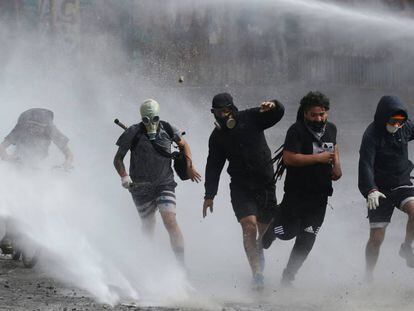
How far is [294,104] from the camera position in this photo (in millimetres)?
23781

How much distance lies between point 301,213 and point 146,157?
1.59m

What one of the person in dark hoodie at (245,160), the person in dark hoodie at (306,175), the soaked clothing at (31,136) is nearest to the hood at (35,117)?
the soaked clothing at (31,136)

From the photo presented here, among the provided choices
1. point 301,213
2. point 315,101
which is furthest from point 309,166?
point 315,101

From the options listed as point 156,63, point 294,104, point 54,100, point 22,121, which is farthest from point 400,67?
point 22,121

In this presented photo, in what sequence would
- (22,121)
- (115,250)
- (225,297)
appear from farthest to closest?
1. (22,121)
2. (115,250)
3. (225,297)

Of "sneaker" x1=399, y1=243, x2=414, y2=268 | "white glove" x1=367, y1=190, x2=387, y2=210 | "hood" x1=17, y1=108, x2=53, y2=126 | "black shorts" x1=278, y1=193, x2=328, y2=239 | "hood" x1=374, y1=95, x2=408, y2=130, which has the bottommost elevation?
"sneaker" x1=399, y1=243, x2=414, y2=268

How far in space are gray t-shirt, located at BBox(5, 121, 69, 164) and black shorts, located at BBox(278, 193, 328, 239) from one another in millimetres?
3178

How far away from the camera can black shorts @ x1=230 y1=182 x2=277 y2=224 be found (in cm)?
899

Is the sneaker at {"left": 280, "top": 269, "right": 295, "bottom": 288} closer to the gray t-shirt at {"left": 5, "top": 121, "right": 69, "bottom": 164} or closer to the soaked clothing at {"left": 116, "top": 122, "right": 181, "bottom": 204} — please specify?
the soaked clothing at {"left": 116, "top": 122, "right": 181, "bottom": 204}


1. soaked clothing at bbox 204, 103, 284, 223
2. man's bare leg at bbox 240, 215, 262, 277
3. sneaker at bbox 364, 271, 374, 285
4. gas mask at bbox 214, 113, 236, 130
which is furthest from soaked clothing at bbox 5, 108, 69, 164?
sneaker at bbox 364, 271, 374, 285

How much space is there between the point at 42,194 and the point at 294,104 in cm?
1437

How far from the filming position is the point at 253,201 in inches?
357

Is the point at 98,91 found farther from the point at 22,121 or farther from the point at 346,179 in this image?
the point at 22,121

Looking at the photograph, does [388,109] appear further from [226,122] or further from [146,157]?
[146,157]
